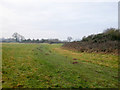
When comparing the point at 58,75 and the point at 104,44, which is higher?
the point at 104,44

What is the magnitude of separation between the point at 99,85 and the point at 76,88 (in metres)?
1.36

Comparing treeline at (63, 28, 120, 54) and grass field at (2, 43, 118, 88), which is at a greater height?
treeline at (63, 28, 120, 54)

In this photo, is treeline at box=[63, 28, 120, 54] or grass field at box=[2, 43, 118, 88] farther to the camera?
treeline at box=[63, 28, 120, 54]

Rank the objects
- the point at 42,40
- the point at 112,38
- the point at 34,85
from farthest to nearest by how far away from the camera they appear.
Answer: the point at 42,40
the point at 112,38
the point at 34,85

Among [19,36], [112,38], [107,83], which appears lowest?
[107,83]

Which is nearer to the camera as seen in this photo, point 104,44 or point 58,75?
point 58,75

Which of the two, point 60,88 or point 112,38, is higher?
point 112,38

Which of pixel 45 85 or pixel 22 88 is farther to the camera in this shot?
pixel 45 85

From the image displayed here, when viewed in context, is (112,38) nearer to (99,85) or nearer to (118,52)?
(118,52)

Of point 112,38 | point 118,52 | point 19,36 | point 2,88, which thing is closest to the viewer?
point 2,88

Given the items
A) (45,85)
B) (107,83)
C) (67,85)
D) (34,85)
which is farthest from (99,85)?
(34,85)

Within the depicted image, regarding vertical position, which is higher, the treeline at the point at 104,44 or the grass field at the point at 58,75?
the treeline at the point at 104,44

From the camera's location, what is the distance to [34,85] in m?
4.64

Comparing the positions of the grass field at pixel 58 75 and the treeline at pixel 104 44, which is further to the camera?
the treeline at pixel 104 44
